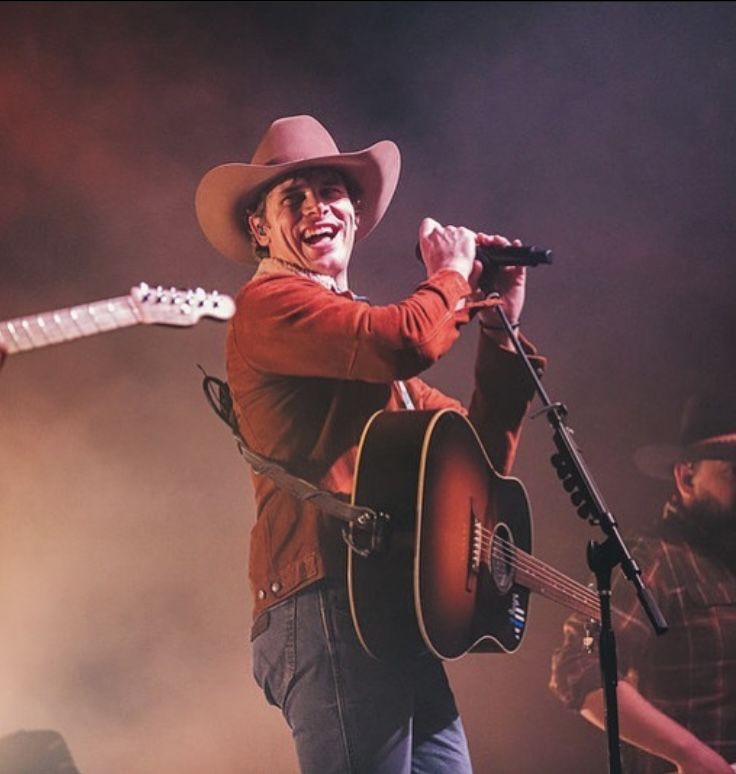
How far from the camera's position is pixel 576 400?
10.2ft

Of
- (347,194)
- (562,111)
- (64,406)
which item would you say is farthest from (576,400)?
(64,406)

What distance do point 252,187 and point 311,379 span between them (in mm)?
597

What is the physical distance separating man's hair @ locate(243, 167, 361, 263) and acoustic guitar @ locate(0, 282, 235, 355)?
267 mm

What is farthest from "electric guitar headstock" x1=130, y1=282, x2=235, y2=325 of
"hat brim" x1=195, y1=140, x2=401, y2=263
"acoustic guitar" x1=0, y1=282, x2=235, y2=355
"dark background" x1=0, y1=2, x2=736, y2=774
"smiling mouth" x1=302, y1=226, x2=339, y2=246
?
"dark background" x1=0, y1=2, x2=736, y2=774

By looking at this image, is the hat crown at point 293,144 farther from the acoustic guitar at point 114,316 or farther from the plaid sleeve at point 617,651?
the plaid sleeve at point 617,651

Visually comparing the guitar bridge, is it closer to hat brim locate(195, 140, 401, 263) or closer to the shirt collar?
the shirt collar

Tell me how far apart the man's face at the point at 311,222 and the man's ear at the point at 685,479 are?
4.83 ft

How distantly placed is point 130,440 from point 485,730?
54.2 inches

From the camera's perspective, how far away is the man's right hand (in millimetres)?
1967

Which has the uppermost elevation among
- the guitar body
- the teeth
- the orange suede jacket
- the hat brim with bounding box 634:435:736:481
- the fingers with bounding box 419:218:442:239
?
the teeth

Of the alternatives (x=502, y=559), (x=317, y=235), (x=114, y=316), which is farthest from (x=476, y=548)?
(x=114, y=316)

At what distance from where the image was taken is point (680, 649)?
2820 mm

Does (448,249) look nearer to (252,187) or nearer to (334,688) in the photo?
(252,187)

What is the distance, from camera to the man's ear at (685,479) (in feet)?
9.96
